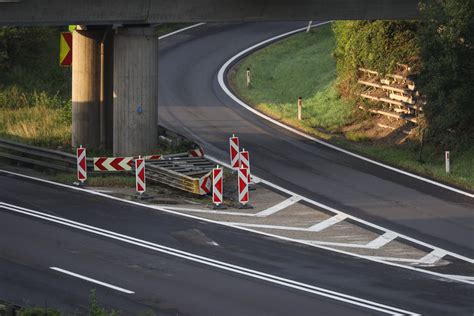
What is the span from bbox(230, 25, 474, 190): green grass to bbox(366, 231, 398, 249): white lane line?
5.93 m

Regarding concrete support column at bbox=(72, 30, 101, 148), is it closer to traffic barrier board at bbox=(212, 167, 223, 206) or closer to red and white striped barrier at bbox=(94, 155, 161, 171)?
red and white striped barrier at bbox=(94, 155, 161, 171)

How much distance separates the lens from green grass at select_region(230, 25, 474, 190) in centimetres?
3319

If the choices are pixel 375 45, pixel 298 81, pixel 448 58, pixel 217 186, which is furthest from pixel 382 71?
pixel 217 186

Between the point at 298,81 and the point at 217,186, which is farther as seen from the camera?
the point at 298,81

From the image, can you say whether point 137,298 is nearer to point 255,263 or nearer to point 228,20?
point 255,263

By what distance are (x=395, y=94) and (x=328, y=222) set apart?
46.2 feet

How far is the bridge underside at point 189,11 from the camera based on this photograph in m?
30.2

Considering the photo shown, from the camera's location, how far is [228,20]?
1303 inches

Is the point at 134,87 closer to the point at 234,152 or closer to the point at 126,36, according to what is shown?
the point at 126,36

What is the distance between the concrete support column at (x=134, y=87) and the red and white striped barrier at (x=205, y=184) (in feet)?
13.5

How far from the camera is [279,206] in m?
27.9

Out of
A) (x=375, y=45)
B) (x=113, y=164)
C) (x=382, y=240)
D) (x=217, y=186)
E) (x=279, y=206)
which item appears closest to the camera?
(x=382, y=240)

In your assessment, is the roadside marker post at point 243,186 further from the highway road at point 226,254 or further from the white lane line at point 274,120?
the white lane line at point 274,120

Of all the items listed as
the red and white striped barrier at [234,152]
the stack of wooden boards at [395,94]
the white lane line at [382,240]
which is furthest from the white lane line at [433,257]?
the stack of wooden boards at [395,94]
